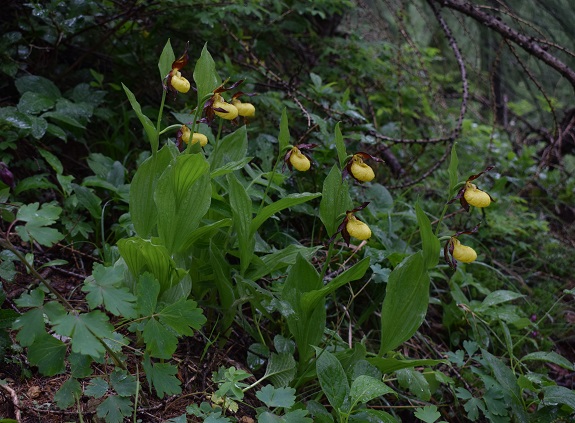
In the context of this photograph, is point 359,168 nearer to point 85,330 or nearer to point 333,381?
point 333,381

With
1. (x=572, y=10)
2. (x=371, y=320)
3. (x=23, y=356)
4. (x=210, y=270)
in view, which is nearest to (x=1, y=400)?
(x=23, y=356)

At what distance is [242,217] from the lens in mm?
1514

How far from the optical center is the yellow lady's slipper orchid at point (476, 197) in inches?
58.2

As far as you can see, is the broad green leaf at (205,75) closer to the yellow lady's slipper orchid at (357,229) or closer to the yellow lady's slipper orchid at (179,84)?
the yellow lady's slipper orchid at (179,84)

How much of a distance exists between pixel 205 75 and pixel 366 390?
0.97 meters

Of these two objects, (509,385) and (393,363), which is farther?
(509,385)

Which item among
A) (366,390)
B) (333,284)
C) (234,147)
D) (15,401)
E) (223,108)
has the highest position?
(223,108)

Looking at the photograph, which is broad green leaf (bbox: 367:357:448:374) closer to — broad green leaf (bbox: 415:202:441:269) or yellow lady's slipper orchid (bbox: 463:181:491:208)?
broad green leaf (bbox: 415:202:441:269)

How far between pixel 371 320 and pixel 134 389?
1.07 metres

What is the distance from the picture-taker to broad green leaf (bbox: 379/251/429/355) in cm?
149

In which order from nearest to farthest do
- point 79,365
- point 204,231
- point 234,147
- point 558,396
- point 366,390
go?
point 79,365 < point 366,390 < point 204,231 < point 558,396 < point 234,147

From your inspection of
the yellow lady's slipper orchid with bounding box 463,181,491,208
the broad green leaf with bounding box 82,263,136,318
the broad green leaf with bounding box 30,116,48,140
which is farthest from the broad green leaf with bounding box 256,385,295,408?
the broad green leaf with bounding box 30,116,48,140

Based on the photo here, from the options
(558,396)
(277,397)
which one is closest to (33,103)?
(277,397)

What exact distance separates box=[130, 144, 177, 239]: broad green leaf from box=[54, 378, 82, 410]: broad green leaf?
0.51m
